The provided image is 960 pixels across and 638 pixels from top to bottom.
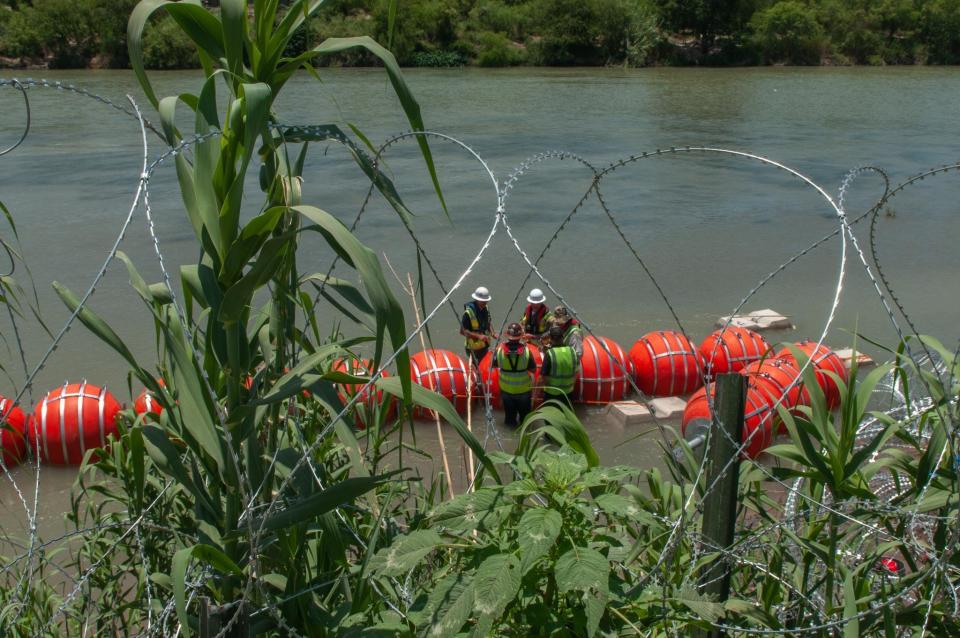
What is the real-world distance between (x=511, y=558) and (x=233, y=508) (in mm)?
723

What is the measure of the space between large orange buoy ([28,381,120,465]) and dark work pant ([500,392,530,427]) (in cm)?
310

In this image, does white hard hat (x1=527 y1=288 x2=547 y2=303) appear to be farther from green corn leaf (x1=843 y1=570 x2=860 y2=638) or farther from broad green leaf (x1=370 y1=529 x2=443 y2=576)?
broad green leaf (x1=370 y1=529 x2=443 y2=576)

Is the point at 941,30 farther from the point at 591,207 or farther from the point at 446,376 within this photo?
the point at 446,376

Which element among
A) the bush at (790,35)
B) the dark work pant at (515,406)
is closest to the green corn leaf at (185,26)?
the dark work pant at (515,406)

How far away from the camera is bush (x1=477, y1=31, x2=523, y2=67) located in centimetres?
4797

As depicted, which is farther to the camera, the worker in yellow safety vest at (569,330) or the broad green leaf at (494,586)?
the worker in yellow safety vest at (569,330)

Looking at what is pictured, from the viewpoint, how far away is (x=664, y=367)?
874 centimetres

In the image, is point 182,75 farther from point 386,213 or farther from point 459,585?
point 459,585

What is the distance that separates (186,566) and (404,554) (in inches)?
19.9

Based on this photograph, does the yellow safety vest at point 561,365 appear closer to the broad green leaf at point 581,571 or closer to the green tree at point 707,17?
the broad green leaf at point 581,571

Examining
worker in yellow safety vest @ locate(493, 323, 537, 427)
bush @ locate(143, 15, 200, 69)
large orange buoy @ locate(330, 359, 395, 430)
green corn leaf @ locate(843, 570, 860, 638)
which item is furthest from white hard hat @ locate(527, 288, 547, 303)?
→ bush @ locate(143, 15, 200, 69)

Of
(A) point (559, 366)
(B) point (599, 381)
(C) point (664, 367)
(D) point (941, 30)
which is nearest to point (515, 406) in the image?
(A) point (559, 366)

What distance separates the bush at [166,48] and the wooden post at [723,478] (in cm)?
4130

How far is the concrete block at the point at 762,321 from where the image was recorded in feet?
35.4
